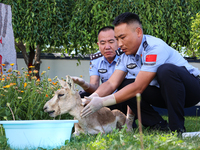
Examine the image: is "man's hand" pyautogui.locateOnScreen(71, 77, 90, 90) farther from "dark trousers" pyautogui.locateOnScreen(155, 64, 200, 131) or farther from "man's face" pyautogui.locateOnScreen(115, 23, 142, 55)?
"dark trousers" pyautogui.locateOnScreen(155, 64, 200, 131)

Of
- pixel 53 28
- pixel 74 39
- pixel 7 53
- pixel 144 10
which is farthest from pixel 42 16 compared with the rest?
pixel 144 10

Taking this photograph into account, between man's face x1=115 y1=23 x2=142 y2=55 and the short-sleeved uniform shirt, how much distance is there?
0.33ft

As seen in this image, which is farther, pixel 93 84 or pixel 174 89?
pixel 93 84

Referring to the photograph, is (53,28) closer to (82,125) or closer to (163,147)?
(82,125)

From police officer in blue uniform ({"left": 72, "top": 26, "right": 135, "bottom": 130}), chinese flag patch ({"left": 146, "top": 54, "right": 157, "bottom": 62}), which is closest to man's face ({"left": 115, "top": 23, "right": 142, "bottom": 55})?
chinese flag patch ({"left": 146, "top": 54, "right": 157, "bottom": 62})

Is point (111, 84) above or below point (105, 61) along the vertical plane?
below

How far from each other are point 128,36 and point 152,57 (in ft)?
1.12

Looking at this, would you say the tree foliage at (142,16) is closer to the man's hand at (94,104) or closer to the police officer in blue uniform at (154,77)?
the police officer in blue uniform at (154,77)

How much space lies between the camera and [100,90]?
2.91 metres

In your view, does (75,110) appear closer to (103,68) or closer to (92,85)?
(92,85)

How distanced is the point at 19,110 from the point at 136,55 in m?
1.52

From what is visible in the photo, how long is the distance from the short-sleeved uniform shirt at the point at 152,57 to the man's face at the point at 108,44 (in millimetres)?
493

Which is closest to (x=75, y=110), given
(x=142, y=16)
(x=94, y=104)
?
A: (x=94, y=104)

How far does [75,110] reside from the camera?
2.50 m
